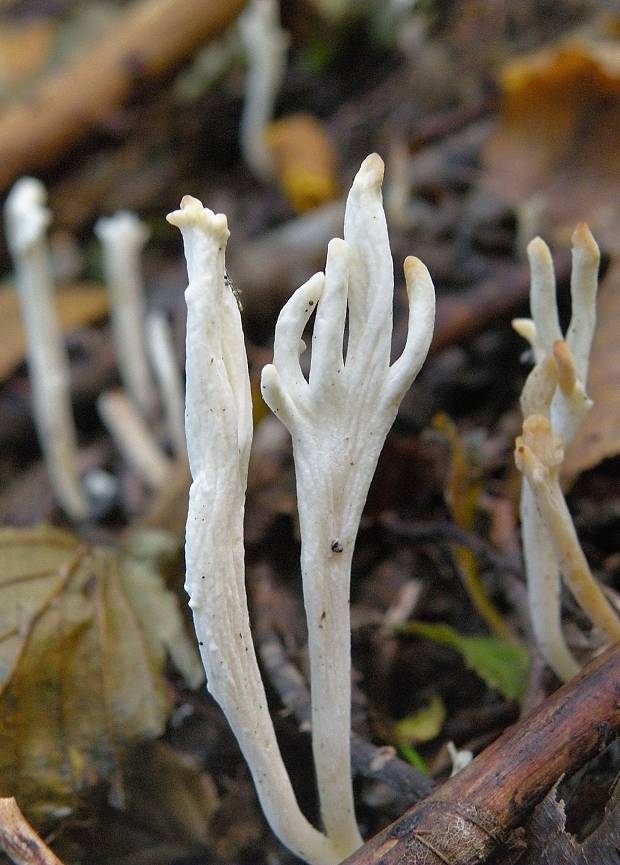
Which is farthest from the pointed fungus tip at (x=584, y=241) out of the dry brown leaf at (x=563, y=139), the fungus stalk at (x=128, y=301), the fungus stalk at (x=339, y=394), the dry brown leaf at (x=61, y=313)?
the dry brown leaf at (x=61, y=313)

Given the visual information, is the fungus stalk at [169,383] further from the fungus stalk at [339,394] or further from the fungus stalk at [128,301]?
the fungus stalk at [339,394]

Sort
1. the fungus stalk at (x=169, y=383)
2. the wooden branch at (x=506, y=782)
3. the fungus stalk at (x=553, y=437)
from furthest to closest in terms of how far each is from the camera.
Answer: the fungus stalk at (x=169, y=383) < the fungus stalk at (x=553, y=437) < the wooden branch at (x=506, y=782)

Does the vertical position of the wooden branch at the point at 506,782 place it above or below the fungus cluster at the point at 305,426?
below

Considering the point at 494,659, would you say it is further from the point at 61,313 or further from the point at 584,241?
the point at 61,313

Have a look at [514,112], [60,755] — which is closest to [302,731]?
[60,755]

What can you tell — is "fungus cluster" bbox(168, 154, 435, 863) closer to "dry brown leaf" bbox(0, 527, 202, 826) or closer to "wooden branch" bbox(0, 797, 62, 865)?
"wooden branch" bbox(0, 797, 62, 865)

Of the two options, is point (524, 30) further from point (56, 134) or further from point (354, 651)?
point (354, 651)

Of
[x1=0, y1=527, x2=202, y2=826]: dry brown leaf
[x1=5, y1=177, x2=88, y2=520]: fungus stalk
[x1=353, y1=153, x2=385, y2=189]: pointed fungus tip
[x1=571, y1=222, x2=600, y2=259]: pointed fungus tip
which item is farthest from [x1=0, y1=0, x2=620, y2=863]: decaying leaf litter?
[x1=353, y1=153, x2=385, y2=189]: pointed fungus tip
